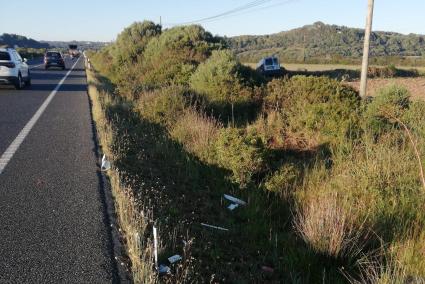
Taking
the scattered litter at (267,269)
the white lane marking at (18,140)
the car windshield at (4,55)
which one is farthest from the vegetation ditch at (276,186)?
the car windshield at (4,55)

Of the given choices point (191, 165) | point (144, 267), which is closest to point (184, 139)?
point (191, 165)

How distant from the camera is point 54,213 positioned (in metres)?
5.16

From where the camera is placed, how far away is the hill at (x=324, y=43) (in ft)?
398

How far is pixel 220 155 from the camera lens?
8273 mm

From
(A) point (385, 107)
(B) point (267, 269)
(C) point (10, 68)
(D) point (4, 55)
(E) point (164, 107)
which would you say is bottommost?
(B) point (267, 269)

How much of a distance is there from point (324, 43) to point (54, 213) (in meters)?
156

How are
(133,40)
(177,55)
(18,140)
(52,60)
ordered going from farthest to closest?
(133,40)
(52,60)
(177,55)
(18,140)

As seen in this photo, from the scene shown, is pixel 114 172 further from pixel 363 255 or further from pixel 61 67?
pixel 61 67

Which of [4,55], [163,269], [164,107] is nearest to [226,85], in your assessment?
[164,107]

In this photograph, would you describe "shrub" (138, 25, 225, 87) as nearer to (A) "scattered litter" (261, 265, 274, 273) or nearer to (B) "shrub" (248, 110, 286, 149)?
(B) "shrub" (248, 110, 286, 149)

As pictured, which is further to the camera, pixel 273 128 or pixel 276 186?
pixel 273 128

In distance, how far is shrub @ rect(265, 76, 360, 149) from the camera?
409 inches

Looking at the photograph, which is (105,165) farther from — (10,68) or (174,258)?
(10,68)

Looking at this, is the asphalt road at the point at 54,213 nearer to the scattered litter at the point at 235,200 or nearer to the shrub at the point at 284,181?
the scattered litter at the point at 235,200
